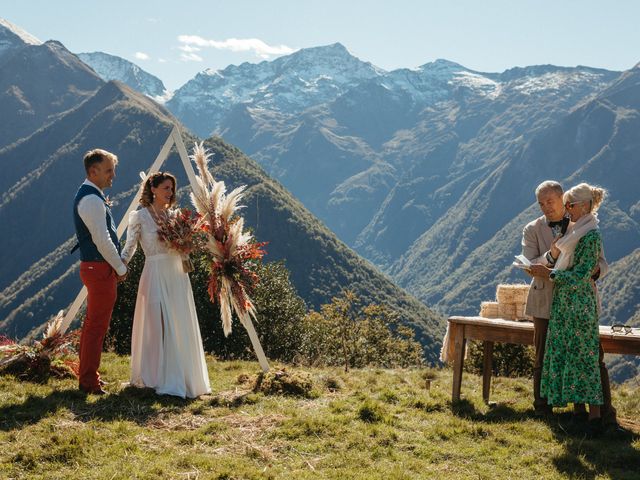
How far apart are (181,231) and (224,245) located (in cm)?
87

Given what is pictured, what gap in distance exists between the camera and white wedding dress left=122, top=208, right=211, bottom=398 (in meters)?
8.37

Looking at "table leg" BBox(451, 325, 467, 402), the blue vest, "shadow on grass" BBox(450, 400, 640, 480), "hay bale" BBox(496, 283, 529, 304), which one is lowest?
"shadow on grass" BBox(450, 400, 640, 480)

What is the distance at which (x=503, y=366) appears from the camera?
2347 centimetres

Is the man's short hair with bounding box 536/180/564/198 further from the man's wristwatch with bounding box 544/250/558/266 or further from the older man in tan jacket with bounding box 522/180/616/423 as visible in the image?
the man's wristwatch with bounding box 544/250/558/266

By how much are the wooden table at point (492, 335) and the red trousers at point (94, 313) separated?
4643 millimetres

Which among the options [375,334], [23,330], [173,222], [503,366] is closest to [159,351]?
[173,222]

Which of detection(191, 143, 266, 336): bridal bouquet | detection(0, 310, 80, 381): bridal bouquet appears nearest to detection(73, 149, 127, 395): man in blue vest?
detection(0, 310, 80, 381): bridal bouquet

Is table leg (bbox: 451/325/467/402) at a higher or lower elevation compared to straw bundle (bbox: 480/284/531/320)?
lower

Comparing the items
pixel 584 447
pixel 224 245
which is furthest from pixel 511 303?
pixel 224 245

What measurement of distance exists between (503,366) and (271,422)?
1807cm

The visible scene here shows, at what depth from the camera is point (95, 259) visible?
26.0ft

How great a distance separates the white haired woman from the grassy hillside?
1.46 feet

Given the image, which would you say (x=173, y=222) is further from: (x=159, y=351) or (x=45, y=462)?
(x=45, y=462)

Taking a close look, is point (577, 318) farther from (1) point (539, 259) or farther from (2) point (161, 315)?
(2) point (161, 315)
